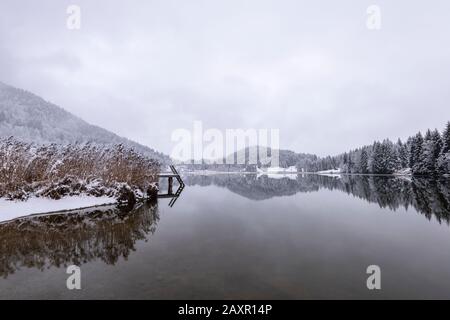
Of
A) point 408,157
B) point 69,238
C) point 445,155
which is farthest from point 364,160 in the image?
point 69,238

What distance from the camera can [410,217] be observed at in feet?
60.2

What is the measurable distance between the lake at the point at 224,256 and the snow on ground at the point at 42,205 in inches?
57.8

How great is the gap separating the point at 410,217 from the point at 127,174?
25.6 m

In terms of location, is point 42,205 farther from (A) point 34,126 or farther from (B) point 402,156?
(A) point 34,126

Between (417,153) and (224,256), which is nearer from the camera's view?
(224,256)

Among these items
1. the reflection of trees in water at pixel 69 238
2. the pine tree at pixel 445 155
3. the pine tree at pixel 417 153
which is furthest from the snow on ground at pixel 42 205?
the pine tree at pixel 417 153

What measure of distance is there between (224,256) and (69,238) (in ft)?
26.0

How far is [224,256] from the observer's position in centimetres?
1015

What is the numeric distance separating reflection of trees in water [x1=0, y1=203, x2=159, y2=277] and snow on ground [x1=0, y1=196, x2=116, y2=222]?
130cm

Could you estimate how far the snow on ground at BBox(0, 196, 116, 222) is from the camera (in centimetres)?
1680

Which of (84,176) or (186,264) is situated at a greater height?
(84,176)

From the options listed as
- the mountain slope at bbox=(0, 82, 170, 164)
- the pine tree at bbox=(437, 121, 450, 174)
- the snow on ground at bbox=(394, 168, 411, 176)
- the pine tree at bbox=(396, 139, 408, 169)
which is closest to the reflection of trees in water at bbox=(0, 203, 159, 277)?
the pine tree at bbox=(437, 121, 450, 174)
